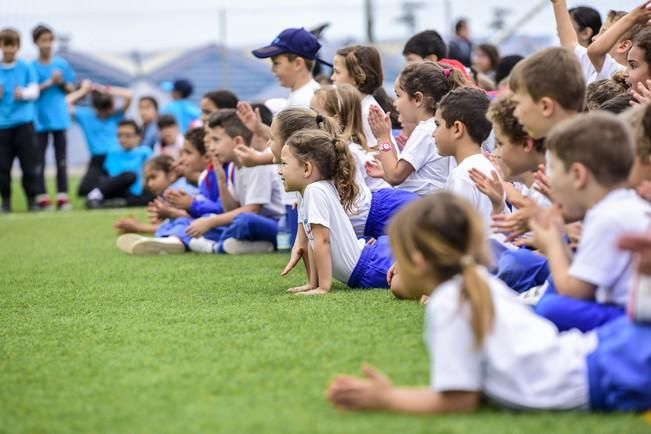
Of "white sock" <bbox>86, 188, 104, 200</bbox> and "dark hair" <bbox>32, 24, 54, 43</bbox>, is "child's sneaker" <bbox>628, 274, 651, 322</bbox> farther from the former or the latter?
"white sock" <bbox>86, 188, 104, 200</bbox>

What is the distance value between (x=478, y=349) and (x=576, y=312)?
2.20 feet

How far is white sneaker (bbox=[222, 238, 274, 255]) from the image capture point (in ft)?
24.6

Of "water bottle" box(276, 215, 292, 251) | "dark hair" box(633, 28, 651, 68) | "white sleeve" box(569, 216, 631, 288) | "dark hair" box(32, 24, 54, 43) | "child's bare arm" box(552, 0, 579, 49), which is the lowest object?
"water bottle" box(276, 215, 292, 251)

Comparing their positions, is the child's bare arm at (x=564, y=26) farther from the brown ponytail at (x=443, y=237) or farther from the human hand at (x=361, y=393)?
the human hand at (x=361, y=393)

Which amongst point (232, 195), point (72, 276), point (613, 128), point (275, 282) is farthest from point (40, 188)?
point (613, 128)

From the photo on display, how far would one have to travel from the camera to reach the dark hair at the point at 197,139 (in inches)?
328

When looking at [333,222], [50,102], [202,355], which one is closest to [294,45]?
[333,222]

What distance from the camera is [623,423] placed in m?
2.76

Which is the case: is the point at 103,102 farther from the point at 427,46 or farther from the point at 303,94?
the point at 427,46

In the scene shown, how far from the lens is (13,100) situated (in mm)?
11969

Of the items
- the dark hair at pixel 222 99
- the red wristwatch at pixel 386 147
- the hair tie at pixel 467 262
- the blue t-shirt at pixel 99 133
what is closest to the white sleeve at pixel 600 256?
the hair tie at pixel 467 262

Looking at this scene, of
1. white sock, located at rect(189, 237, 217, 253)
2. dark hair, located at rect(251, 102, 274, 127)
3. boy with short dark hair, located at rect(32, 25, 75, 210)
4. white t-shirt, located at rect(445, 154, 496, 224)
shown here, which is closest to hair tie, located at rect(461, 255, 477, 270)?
white t-shirt, located at rect(445, 154, 496, 224)

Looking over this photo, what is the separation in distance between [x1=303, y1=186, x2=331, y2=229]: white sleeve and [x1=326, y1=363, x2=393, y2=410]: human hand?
2.23 meters

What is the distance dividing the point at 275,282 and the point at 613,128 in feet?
9.97
